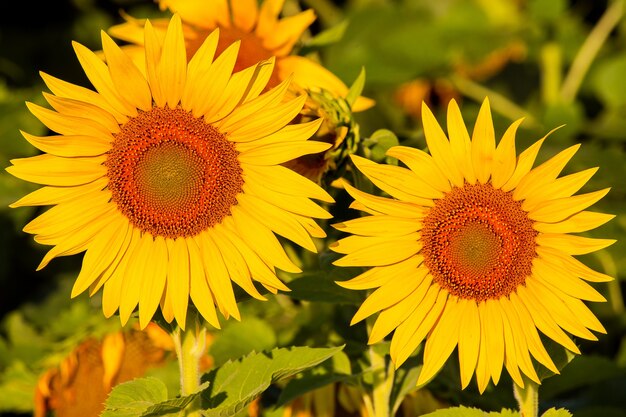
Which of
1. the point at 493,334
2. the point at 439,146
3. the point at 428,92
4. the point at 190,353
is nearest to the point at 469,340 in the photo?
the point at 493,334

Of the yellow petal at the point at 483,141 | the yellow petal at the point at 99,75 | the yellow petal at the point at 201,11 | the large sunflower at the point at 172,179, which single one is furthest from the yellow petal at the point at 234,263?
the yellow petal at the point at 201,11

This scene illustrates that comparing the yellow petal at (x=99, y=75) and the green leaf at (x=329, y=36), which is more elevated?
the green leaf at (x=329, y=36)

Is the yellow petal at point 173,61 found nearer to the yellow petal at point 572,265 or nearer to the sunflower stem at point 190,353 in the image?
the sunflower stem at point 190,353

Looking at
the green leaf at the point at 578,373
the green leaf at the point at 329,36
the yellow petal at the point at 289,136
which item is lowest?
the green leaf at the point at 578,373

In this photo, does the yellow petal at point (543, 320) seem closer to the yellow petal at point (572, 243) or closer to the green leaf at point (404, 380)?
the yellow petal at point (572, 243)

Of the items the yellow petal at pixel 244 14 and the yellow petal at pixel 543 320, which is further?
the yellow petal at pixel 244 14

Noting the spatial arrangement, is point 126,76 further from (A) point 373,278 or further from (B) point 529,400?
(B) point 529,400

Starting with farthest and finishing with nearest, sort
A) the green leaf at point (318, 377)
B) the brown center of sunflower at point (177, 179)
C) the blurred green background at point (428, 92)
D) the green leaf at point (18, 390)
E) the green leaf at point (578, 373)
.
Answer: the blurred green background at point (428, 92)
the green leaf at point (18, 390)
the green leaf at point (578, 373)
the green leaf at point (318, 377)
the brown center of sunflower at point (177, 179)

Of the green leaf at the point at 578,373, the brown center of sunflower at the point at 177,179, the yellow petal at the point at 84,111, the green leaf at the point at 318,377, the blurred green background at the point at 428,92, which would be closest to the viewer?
the yellow petal at the point at 84,111
